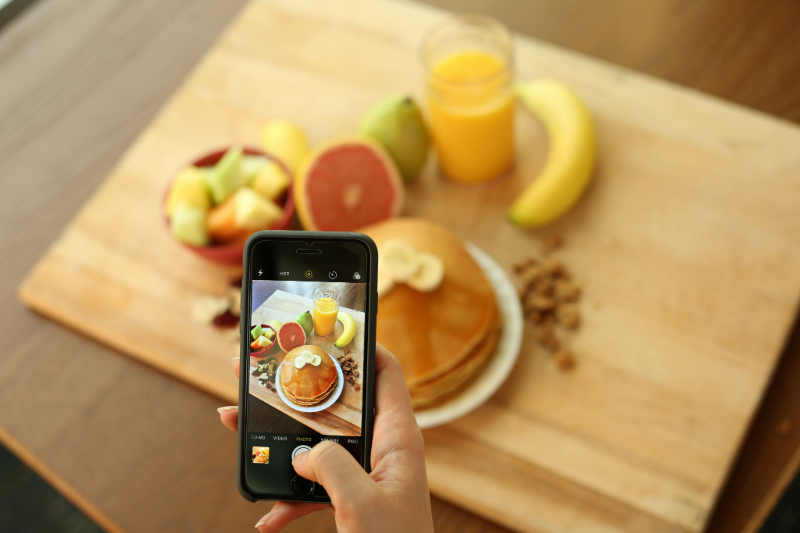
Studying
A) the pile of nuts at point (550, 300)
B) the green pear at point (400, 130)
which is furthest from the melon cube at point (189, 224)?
the pile of nuts at point (550, 300)

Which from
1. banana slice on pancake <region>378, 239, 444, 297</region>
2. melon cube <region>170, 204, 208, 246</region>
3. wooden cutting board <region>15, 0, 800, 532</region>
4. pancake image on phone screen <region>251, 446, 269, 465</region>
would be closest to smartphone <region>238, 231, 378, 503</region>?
pancake image on phone screen <region>251, 446, 269, 465</region>

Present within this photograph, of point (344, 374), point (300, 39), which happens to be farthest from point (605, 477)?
point (300, 39)

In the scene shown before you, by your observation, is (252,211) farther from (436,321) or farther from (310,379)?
(310,379)

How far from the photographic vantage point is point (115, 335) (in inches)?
44.8

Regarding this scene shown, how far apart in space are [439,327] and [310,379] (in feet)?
1.18

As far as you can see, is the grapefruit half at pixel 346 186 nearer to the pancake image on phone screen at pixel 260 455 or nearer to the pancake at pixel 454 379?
the pancake at pixel 454 379

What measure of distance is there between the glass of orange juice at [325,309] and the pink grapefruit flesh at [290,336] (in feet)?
0.06

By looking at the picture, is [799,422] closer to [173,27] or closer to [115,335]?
[115,335]

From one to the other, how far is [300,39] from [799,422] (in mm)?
1310

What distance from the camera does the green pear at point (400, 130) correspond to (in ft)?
3.76

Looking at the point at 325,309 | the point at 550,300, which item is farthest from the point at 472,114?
the point at 325,309

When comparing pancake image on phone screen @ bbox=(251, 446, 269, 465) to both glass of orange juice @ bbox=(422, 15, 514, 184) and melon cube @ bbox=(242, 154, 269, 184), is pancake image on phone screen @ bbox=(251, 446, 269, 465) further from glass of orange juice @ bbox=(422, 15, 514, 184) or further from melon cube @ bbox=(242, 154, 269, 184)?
glass of orange juice @ bbox=(422, 15, 514, 184)

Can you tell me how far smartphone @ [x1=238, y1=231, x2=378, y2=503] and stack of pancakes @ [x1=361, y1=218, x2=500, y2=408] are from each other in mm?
293

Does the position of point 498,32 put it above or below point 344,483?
above
